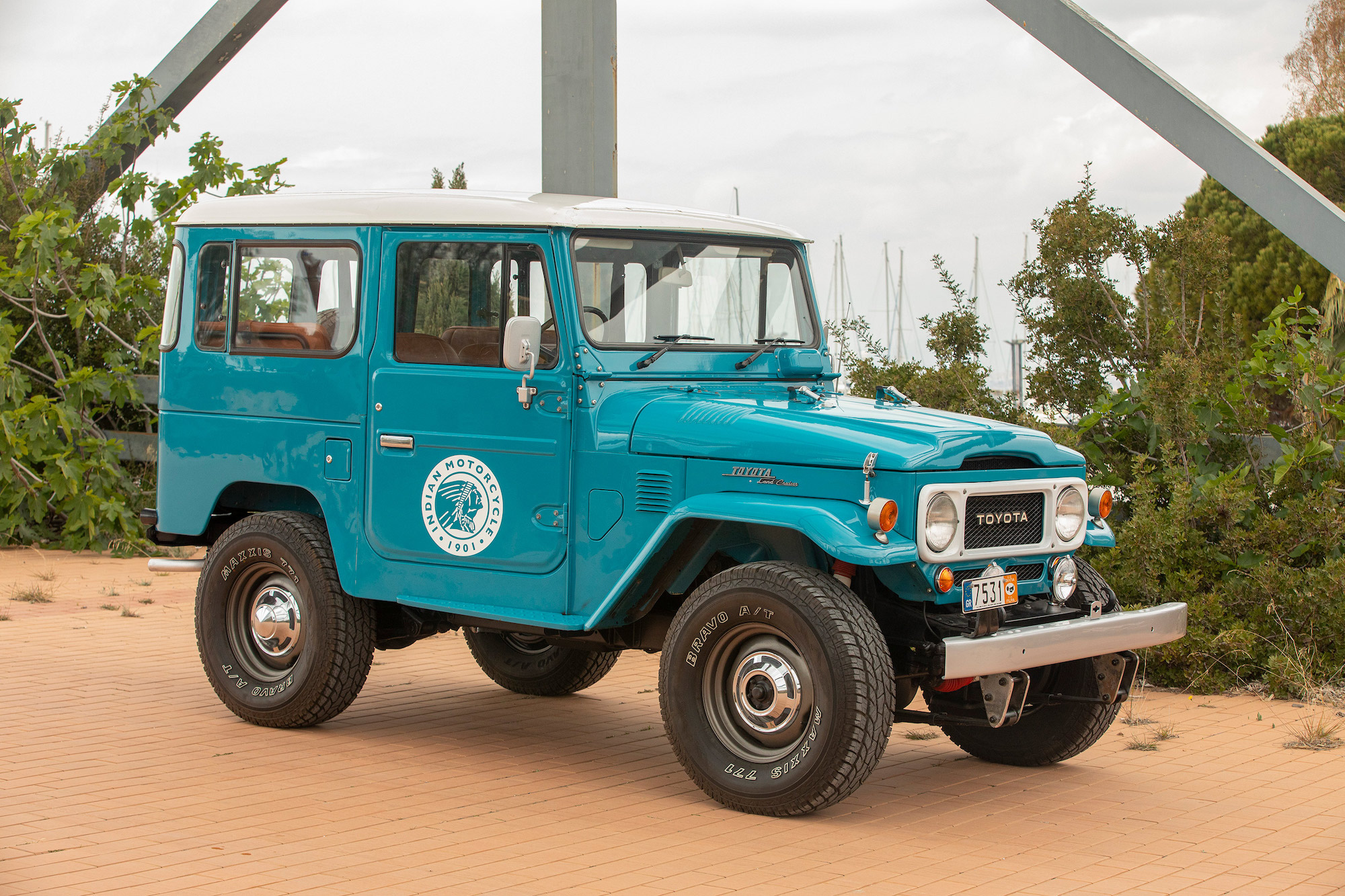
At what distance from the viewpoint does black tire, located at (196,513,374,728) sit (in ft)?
22.4

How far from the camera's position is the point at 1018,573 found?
6031 millimetres

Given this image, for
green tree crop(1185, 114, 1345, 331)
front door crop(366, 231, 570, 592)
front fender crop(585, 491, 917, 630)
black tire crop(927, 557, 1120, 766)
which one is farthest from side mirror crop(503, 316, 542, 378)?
green tree crop(1185, 114, 1345, 331)

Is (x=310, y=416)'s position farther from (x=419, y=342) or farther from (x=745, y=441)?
(x=745, y=441)

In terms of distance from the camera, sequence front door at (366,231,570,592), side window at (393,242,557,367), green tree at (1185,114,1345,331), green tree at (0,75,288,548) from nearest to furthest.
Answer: front door at (366,231,570,592) < side window at (393,242,557,367) < green tree at (0,75,288,548) < green tree at (1185,114,1345,331)

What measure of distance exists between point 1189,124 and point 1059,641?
16.3 ft

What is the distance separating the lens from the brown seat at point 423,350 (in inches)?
256

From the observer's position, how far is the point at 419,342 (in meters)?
6.59

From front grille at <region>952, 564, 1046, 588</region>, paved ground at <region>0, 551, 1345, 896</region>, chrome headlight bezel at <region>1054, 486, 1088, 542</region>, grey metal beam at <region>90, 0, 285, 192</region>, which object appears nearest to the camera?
paved ground at <region>0, 551, 1345, 896</region>

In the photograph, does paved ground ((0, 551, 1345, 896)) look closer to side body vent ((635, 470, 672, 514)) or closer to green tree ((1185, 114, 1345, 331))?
side body vent ((635, 470, 672, 514))

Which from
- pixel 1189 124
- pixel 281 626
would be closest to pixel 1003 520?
pixel 281 626

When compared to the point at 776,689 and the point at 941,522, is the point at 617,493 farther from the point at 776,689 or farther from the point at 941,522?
the point at 941,522

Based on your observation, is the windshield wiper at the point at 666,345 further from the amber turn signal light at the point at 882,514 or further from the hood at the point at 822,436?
the amber turn signal light at the point at 882,514

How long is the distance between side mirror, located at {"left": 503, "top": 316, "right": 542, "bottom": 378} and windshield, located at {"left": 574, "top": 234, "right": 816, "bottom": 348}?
26 centimetres

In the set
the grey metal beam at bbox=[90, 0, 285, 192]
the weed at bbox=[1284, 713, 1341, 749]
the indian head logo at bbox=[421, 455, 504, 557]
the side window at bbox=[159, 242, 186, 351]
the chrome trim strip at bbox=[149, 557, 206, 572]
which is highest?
the grey metal beam at bbox=[90, 0, 285, 192]
